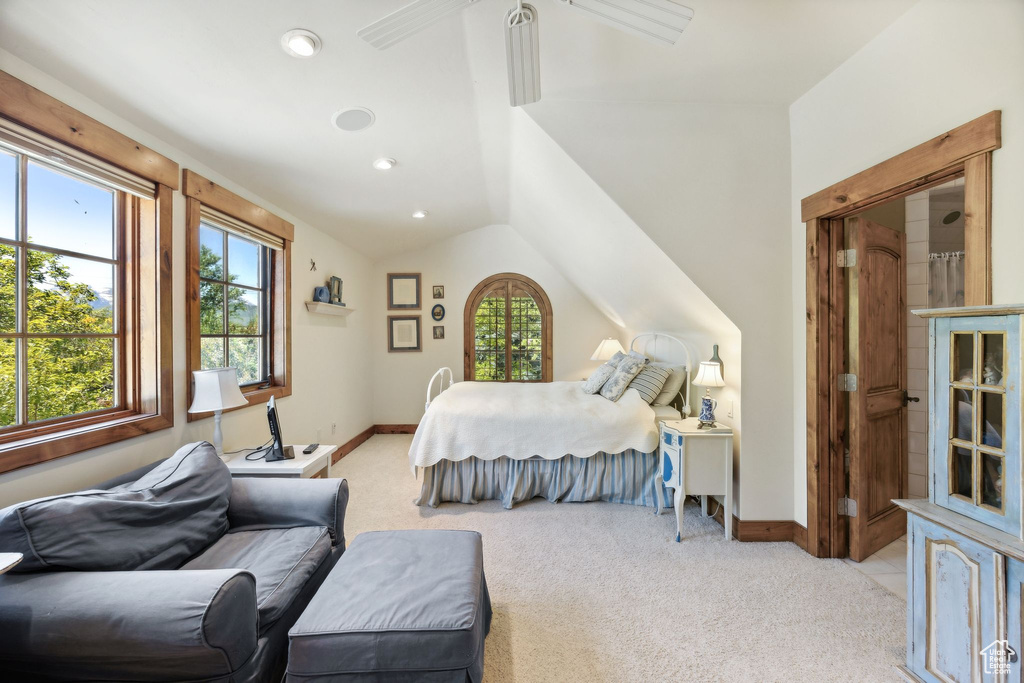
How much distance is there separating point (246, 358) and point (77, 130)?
1669mm

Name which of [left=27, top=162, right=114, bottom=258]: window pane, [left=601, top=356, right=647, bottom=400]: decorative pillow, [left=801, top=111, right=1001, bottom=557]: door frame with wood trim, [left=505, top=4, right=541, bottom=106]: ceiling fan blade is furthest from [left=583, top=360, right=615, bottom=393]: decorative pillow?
[left=27, top=162, right=114, bottom=258]: window pane

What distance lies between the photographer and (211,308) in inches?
106

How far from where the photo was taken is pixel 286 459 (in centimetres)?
236

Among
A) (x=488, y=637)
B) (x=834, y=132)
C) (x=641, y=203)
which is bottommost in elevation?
(x=488, y=637)

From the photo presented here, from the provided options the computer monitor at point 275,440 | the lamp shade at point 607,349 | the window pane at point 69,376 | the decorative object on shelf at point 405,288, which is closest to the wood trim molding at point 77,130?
the window pane at point 69,376

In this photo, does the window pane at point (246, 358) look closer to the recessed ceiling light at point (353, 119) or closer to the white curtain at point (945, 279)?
the recessed ceiling light at point (353, 119)

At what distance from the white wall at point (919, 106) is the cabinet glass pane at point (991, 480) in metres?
0.54

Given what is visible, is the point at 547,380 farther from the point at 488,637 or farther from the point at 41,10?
the point at 41,10

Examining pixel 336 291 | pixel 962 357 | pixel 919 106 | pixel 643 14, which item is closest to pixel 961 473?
pixel 962 357

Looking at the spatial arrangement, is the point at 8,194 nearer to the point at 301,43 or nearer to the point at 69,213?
the point at 69,213

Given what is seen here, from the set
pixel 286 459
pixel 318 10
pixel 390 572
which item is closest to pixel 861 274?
pixel 390 572

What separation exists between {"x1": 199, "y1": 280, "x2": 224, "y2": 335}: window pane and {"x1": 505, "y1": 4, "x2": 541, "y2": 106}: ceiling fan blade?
223 centimetres

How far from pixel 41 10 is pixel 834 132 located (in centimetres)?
328

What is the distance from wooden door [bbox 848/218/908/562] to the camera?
228cm
